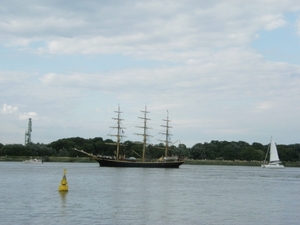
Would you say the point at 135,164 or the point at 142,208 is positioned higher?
the point at 135,164

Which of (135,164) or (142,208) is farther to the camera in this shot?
(135,164)

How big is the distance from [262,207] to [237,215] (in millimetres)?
6856

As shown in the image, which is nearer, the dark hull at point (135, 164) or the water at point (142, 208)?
the water at point (142, 208)

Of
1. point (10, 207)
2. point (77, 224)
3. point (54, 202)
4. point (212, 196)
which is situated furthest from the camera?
point (212, 196)

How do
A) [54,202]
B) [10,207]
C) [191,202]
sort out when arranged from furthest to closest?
1. [191,202]
2. [54,202]
3. [10,207]

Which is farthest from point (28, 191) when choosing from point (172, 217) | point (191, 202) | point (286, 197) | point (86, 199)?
point (286, 197)

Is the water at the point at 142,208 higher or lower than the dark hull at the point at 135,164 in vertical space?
lower

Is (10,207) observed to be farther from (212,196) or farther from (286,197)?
Result: (286,197)

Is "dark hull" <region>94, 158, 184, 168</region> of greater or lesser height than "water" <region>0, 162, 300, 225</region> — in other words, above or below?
above

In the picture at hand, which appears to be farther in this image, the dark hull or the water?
the dark hull

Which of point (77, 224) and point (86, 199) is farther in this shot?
point (86, 199)

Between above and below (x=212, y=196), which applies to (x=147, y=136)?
above

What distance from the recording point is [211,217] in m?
36.8

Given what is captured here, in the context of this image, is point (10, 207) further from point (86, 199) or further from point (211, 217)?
point (211, 217)
